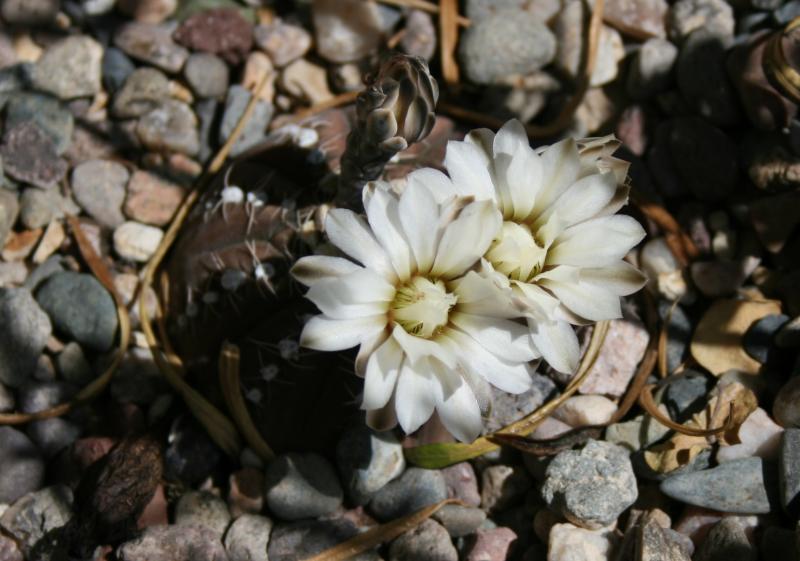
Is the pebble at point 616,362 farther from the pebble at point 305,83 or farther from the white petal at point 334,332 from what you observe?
the pebble at point 305,83

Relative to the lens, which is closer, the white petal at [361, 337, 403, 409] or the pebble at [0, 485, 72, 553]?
the white petal at [361, 337, 403, 409]

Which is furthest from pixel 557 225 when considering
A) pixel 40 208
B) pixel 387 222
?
pixel 40 208

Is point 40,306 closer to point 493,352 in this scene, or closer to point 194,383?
point 194,383

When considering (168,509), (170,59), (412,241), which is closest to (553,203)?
(412,241)

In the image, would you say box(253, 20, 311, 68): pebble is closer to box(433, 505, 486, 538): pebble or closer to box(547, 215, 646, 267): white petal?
box(433, 505, 486, 538): pebble

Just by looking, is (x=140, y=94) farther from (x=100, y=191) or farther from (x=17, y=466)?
(x=17, y=466)

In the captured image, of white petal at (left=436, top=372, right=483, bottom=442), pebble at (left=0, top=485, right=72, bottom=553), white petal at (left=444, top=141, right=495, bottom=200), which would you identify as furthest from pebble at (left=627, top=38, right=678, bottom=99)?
pebble at (left=0, top=485, right=72, bottom=553)

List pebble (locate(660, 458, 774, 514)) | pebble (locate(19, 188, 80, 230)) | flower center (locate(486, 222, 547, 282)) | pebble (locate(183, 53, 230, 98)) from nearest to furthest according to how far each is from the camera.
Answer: flower center (locate(486, 222, 547, 282))
pebble (locate(660, 458, 774, 514))
pebble (locate(19, 188, 80, 230))
pebble (locate(183, 53, 230, 98))
